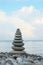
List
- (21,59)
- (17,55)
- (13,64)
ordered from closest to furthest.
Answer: (13,64), (21,59), (17,55)

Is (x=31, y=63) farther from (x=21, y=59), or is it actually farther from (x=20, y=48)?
(x=20, y=48)

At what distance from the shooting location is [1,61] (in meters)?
28.8

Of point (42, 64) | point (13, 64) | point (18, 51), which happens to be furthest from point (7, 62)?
point (18, 51)

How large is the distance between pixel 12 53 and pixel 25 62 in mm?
5748

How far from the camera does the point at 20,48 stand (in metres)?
33.7

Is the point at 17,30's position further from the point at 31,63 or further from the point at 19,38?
the point at 31,63

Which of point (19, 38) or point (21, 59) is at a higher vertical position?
point (19, 38)

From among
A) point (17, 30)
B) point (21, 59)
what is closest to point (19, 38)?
point (17, 30)

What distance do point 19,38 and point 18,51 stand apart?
1.25 metres

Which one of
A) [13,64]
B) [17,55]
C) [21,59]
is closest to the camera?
[13,64]

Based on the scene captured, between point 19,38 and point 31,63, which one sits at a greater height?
point 19,38

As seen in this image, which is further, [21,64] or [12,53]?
[12,53]

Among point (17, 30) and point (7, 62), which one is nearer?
point (7, 62)

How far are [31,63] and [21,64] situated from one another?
3.66 ft
